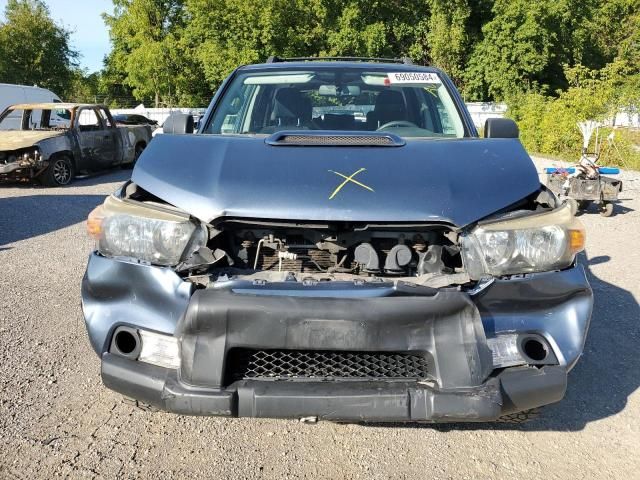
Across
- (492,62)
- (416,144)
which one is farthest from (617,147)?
(492,62)

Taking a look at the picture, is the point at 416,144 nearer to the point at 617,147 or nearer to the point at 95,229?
the point at 95,229

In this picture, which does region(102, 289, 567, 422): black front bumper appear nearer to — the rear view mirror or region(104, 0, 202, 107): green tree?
the rear view mirror

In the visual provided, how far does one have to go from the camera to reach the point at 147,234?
2.31 m

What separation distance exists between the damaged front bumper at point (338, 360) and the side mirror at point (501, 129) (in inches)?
64.8

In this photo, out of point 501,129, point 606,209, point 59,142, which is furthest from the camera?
point 59,142

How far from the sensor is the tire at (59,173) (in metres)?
10.9

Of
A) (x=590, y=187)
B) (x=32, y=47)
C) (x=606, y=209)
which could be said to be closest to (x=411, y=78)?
(x=590, y=187)

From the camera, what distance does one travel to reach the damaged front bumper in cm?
201

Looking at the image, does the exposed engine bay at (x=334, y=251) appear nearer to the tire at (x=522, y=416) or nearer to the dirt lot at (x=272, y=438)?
the tire at (x=522, y=416)

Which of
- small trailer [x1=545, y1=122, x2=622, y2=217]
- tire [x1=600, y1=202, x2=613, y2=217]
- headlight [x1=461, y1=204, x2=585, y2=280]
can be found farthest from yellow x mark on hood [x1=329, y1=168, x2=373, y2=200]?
tire [x1=600, y1=202, x2=613, y2=217]

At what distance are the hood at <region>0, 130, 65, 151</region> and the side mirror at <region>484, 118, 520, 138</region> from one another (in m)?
9.73

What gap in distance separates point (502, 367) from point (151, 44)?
41356mm

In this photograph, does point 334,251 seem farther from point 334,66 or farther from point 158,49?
point 158,49

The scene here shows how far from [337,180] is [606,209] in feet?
26.8
